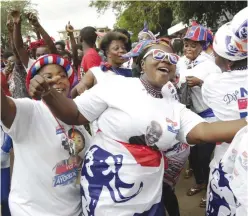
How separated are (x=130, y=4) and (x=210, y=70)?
19218mm

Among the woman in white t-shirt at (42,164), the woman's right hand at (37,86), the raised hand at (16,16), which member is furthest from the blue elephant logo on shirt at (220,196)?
the raised hand at (16,16)

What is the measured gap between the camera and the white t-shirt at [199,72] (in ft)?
11.1

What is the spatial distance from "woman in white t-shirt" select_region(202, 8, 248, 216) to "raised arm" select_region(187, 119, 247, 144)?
27cm

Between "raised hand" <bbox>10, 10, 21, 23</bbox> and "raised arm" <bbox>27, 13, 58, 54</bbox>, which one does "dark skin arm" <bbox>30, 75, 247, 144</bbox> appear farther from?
"raised arm" <bbox>27, 13, 58, 54</bbox>

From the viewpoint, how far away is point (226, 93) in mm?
2285

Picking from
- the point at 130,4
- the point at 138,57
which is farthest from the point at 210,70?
the point at 130,4

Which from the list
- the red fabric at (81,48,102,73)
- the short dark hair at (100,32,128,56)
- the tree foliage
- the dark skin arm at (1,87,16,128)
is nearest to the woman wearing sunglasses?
the dark skin arm at (1,87,16,128)

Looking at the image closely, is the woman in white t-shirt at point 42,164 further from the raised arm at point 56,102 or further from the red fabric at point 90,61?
the red fabric at point 90,61

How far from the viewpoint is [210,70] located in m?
3.38

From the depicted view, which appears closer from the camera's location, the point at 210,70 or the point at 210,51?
the point at 210,70

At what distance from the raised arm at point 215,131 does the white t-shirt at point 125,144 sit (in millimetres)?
41

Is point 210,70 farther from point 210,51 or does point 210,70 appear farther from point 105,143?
point 105,143

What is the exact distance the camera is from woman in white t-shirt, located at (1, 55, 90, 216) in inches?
75.0

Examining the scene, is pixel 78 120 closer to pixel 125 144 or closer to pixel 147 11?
pixel 125 144
